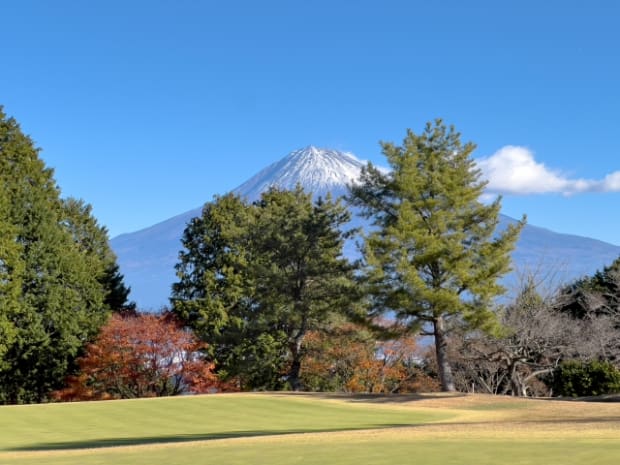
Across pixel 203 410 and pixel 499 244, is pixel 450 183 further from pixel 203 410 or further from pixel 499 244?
pixel 203 410

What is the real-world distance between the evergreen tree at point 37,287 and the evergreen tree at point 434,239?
1701 centimetres

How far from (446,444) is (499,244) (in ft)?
64.5

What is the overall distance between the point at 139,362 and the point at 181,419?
14.6m

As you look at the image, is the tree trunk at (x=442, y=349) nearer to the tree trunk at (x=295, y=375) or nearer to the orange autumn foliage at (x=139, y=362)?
the tree trunk at (x=295, y=375)

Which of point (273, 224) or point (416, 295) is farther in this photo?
point (273, 224)

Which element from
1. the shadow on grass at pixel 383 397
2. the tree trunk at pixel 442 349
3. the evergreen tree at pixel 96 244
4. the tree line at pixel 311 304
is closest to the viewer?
the shadow on grass at pixel 383 397

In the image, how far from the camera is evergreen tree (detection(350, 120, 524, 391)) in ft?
99.2

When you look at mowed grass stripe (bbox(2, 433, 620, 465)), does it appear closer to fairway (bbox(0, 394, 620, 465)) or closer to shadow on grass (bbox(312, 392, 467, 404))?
fairway (bbox(0, 394, 620, 465))

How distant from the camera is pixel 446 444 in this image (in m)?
12.8

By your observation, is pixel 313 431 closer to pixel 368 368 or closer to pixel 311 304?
pixel 311 304

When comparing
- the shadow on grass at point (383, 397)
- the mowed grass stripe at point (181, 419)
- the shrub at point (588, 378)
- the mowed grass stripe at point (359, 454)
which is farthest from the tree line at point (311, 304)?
the mowed grass stripe at point (359, 454)

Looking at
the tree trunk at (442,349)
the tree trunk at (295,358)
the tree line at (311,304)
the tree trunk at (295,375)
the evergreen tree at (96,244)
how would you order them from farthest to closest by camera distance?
the evergreen tree at (96,244)
the tree trunk at (295,375)
the tree trunk at (295,358)
the tree trunk at (442,349)
the tree line at (311,304)

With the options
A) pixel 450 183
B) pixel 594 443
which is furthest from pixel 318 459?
pixel 450 183

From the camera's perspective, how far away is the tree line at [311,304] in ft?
103
